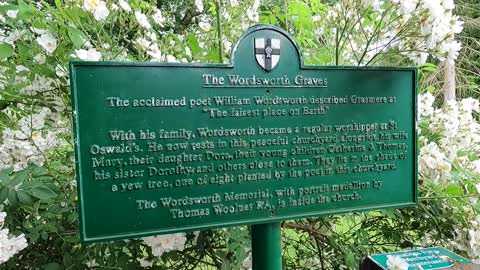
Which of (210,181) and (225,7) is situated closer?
(210,181)

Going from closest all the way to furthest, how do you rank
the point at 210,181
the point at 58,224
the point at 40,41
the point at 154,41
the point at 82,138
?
the point at 82,138, the point at 210,181, the point at 40,41, the point at 58,224, the point at 154,41

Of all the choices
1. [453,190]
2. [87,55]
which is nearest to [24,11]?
[87,55]

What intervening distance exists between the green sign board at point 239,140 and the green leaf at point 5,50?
0.42 m

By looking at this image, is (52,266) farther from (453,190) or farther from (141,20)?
(453,190)

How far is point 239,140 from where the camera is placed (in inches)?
70.8

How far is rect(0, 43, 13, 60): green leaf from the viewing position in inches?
69.6

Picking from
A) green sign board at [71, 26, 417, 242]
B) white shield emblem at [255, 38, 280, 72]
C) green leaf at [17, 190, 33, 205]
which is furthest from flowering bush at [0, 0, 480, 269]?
white shield emblem at [255, 38, 280, 72]

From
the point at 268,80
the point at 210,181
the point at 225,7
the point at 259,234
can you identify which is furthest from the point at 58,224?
the point at 225,7

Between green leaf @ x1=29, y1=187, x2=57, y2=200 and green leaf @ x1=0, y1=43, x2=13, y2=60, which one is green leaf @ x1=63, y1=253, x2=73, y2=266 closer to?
green leaf @ x1=29, y1=187, x2=57, y2=200

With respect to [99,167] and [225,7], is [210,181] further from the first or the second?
[225,7]

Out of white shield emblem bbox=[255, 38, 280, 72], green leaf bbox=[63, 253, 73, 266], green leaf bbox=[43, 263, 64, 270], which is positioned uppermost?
white shield emblem bbox=[255, 38, 280, 72]

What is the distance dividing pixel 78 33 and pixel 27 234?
89 centimetres

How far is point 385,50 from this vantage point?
2.34 m

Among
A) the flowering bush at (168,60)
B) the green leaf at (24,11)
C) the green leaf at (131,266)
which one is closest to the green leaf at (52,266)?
the flowering bush at (168,60)
